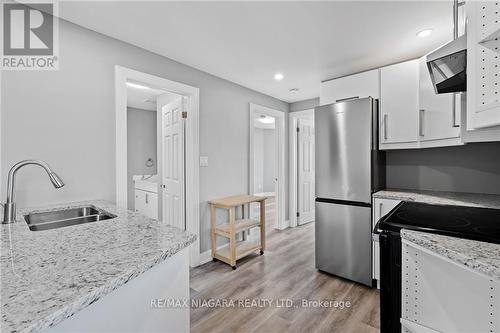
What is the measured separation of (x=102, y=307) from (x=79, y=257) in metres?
0.21

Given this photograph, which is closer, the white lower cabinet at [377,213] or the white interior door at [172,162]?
the white lower cabinet at [377,213]

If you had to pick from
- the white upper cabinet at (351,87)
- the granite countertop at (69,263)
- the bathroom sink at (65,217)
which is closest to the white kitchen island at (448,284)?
the granite countertop at (69,263)

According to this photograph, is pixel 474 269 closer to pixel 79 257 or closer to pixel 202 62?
pixel 79 257

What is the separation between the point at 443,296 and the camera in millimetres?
863

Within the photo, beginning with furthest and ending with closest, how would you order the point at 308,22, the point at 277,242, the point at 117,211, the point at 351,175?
the point at 277,242 → the point at 351,175 → the point at 308,22 → the point at 117,211

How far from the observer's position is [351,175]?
2375 mm

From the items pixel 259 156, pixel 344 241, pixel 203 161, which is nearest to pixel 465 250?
pixel 344 241

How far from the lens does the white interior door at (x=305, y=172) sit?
4.45 metres

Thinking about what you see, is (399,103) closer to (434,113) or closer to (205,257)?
(434,113)

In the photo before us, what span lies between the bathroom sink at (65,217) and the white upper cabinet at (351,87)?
2.71m

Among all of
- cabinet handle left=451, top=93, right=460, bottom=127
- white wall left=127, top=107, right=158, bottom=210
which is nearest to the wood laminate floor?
cabinet handle left=451, top=93, right=460, bottom=127

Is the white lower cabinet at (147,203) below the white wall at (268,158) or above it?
below

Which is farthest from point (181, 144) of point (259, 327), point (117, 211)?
point (259, 327)

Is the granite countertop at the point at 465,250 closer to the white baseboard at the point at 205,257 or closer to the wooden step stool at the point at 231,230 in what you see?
the wooden step stool at the point at 231,230
